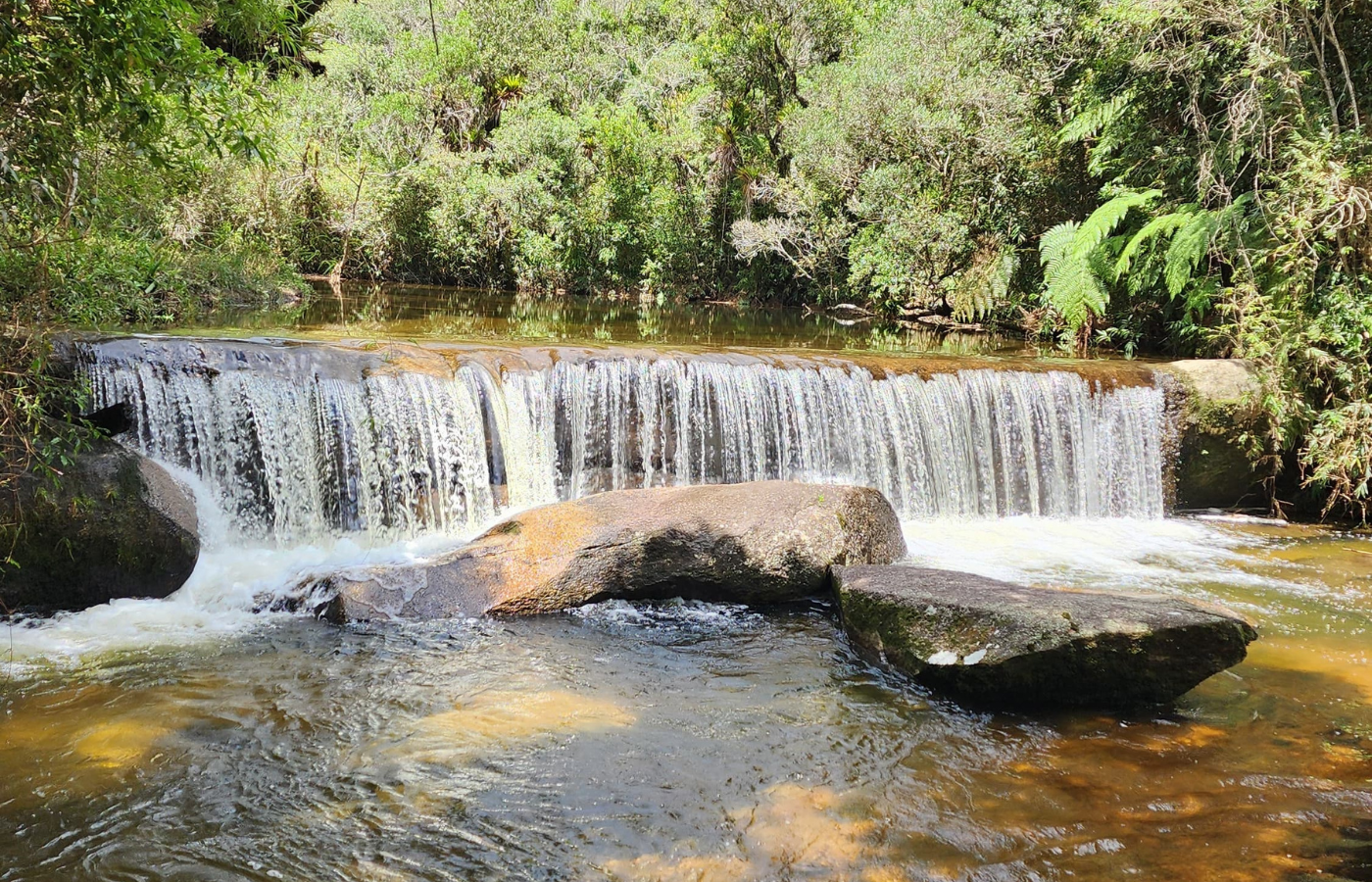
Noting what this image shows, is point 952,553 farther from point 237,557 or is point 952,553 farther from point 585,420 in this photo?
point 237,557

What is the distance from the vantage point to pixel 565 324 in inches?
614

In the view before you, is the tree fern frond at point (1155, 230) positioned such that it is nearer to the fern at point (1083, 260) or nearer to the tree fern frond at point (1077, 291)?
the fern at point (1083, 260)

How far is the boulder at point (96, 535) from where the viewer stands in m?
5.77

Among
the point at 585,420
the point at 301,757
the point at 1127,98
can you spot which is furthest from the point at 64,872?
the point at 1127,98

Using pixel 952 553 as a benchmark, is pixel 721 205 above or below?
above

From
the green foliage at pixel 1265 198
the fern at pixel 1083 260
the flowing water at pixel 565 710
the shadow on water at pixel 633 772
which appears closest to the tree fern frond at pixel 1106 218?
the fern at pixel 1083 260

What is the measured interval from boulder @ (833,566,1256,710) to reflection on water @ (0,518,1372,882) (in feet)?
0.53

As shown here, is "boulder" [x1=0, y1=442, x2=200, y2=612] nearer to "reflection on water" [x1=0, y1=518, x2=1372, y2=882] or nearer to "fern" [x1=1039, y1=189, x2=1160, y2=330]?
"reflection on water" [x1=0, y1=518, x2=1372, y2=882]

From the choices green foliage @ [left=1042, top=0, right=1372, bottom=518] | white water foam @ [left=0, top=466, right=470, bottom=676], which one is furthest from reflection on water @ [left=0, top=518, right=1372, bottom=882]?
green foliage @ [left=1042, top=0, right=1372, bottom=518]

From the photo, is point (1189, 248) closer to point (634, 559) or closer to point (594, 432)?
point (594, 432)

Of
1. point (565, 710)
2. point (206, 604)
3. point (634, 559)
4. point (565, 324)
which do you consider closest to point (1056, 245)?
point (565, 324)

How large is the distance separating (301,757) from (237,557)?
11.3 ft

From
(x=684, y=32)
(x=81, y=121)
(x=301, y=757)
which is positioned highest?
(x=684, y=32)

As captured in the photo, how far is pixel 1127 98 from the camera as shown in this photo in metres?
12.5
